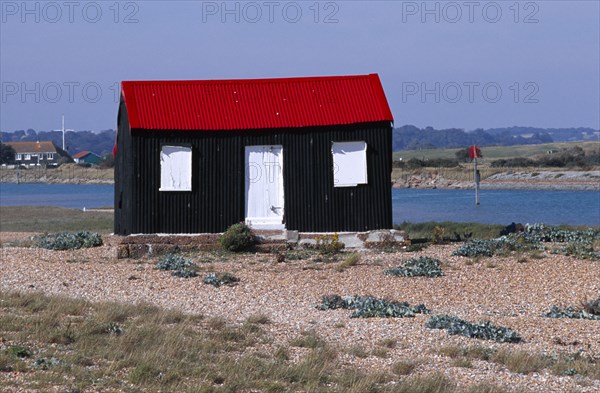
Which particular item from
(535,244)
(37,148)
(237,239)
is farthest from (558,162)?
(37,148)

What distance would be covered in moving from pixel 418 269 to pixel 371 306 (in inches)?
163

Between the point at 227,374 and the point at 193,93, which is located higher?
the point at 193,93

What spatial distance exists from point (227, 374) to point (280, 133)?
499 inches

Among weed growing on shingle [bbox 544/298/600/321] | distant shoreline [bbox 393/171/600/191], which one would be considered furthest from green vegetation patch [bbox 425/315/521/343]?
distant shoreline [bbox 393/171/600/191]

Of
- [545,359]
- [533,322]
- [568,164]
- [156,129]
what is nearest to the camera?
[545,359]

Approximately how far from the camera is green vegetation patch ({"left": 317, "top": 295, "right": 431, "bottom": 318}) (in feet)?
46.9

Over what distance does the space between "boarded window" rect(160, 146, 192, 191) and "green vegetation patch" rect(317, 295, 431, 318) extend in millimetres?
7348

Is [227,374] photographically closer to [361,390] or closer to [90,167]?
[361,390]

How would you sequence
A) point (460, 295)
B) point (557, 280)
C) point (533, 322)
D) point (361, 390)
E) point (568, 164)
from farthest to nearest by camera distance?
point (568, 164), point (557, 280), point (460, 295), point (533, 322), point (361, 390)

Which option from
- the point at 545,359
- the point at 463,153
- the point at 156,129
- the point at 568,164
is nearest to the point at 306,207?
the point at 156,129

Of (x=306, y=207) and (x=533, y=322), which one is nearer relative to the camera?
(x=533, y=322)

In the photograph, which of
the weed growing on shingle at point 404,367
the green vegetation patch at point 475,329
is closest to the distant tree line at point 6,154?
the green vegetation patch at point 475,329

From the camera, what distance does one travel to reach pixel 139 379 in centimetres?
985

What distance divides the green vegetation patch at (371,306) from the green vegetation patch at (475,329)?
3.34 feet
